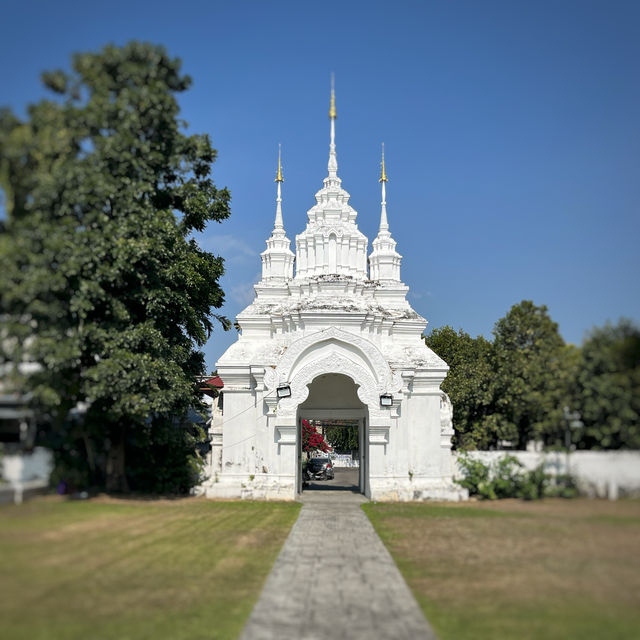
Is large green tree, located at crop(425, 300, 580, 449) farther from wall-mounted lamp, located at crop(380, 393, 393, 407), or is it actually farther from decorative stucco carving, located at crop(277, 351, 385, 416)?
decorative stucco carving, located at crop(277, 351, 385, 416)

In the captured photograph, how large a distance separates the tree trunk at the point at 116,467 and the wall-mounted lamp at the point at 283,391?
5722 millimetres

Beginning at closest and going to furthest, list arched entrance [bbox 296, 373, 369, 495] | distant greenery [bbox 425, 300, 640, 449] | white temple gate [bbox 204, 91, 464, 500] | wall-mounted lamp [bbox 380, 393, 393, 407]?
distant greenery [bbox 425, 300, 640, 449], wall-mounted lamp [bbox 380, 393, 393, 407], white temple gate [bbox 204, 91, 464, 500], arched entrance [bbox 296, 373, 369, 495]

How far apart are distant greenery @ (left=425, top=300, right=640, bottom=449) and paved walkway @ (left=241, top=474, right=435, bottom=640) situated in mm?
2967

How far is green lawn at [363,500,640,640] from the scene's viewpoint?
6832 millimetres

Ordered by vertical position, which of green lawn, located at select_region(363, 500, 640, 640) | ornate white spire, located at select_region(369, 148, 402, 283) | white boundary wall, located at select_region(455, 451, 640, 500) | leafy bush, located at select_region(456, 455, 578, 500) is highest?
ornate white spire, located at select_region(369, 148, 402, 283)

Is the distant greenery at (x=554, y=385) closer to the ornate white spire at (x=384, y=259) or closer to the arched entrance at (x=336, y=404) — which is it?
the arched entrance at (x=336, y=404)

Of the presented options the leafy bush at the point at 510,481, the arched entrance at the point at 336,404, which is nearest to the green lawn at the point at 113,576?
the leafy bush at the point at 510,481

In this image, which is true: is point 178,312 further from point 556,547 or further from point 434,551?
point 556,547

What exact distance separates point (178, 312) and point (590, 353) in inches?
474

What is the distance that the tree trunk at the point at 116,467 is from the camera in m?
11.5

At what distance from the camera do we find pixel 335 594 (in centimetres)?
912

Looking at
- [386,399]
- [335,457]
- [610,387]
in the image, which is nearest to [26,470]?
[610,387]

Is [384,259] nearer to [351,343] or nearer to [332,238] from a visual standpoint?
[332,238]

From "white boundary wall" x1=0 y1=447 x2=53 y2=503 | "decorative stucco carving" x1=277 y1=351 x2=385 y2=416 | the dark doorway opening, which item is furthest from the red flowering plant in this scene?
"white boundary wall" x1=0 y1=447 x2=53 y2=503
